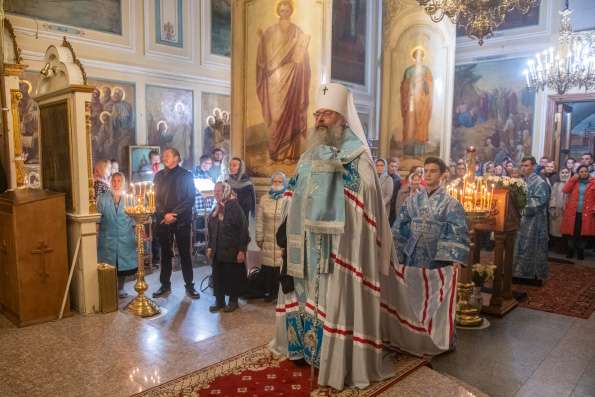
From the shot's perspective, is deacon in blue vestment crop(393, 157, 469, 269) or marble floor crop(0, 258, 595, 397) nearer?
marble floor crop(0, 258, 595, 397)

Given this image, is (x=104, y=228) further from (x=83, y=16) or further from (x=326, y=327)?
(x=83, y=16)

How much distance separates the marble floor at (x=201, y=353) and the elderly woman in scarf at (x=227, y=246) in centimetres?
25

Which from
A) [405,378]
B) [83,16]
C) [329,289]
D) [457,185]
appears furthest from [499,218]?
[83,16]

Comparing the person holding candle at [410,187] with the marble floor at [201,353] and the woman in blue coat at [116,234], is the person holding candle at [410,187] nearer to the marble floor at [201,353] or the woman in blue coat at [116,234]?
the marble floor at [201,353]

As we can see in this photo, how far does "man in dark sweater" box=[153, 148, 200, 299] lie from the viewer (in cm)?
584

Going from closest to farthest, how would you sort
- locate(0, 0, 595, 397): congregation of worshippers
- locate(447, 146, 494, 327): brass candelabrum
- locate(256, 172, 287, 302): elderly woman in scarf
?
locate(0, 0, 595, 397): congregation of worshippers, locate(447, 146, 494, 327): brass candelabrum, locate(256, 172, 287, 302): elderly woman in scarf

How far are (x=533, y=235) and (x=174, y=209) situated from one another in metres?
5.22

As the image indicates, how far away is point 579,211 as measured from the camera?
9.12m

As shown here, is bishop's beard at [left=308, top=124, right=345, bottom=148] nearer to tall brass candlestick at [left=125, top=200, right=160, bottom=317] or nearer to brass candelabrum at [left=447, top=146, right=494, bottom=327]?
brass candelabrum at [left=447, top=146, right=494, bottom=327]

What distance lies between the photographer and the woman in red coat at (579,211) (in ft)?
29.2

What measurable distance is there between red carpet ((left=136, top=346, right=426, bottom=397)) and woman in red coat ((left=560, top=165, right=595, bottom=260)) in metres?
6.75

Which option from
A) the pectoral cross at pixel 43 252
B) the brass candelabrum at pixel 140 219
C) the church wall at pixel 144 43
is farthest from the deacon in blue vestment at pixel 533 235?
the pectoral cross at pixel 43 252

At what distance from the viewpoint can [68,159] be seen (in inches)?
198

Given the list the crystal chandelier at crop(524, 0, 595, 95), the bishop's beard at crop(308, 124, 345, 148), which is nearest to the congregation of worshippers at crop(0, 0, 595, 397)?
the bishop's beard at crop(308, 124, 345, 148)
